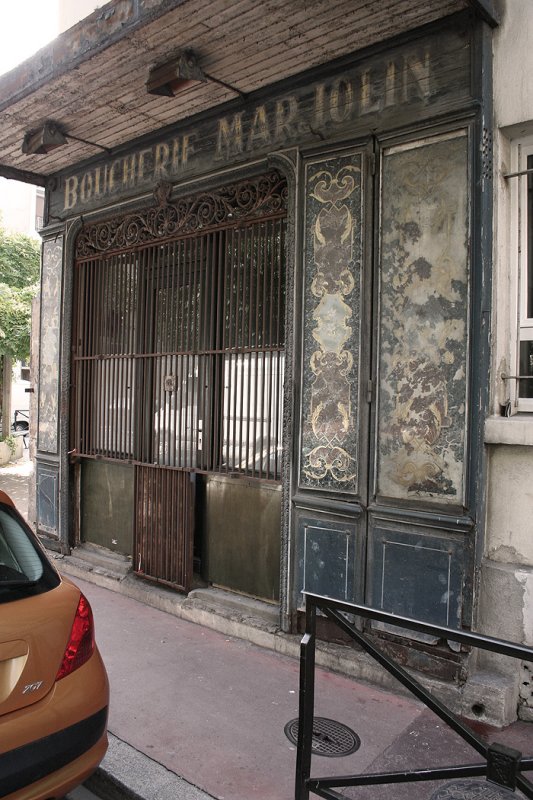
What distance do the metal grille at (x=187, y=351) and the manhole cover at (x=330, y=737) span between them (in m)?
1.90

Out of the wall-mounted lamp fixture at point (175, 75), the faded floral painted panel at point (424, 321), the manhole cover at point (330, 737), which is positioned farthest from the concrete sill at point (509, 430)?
the wall-mounted lamp fixture at point (175, 75)

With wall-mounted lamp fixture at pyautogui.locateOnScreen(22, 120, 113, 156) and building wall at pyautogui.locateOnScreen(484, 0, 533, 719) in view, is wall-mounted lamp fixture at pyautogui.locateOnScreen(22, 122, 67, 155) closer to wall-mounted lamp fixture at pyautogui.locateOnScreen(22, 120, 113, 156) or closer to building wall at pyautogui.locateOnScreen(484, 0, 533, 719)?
wall-mounted lamp fixture at pyautogui.locateOnScreen(22, 120, 113, 156)

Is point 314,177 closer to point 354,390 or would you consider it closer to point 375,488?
point 354,390

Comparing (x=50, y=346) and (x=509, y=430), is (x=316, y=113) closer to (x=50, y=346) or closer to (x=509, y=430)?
(x=509, y=430)

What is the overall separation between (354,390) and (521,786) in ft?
8.76

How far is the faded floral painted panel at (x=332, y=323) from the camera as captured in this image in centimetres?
436

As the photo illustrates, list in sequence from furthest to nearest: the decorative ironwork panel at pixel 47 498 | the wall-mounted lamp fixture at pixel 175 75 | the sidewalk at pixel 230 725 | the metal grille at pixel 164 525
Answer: the decorative ironwork panel at pixel 47 498
the metal grille at pixel 164 525
the wall-mounted lamp fixture at pixel 175 75
the sidewalk at pixel 230 725

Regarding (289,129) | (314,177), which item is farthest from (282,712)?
(289,129)

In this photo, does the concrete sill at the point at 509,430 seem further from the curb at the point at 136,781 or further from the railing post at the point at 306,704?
the curb at the point at 136,781

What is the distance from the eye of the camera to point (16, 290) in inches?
676

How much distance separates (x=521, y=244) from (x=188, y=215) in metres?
2.94

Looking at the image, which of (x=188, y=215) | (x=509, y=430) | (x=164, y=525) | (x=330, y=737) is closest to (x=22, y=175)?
(x=188, y=215)

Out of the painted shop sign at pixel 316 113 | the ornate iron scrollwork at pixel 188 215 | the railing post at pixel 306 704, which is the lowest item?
the railing post at pixel 306 704

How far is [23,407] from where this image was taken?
94.8 feet
